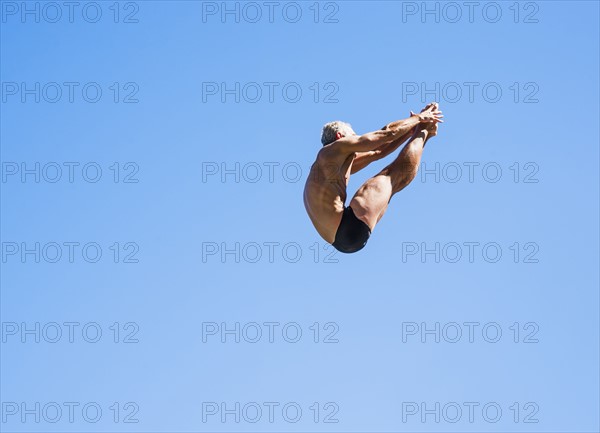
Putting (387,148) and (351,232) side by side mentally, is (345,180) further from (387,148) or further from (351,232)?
(387,148)

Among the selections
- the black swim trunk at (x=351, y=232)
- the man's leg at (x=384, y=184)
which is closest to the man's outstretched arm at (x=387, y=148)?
the man's leg at (x=384, y=184)

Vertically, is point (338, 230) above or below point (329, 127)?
below

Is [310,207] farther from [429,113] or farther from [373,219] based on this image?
[429,113]

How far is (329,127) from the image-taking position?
52.1 feet

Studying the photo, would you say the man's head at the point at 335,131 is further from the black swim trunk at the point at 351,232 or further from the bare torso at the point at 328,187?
the black swim trunk at the point at 351,232

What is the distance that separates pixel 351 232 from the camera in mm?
15664

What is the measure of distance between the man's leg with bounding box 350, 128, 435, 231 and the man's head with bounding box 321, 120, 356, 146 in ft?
2.43

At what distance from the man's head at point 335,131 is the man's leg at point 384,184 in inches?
29.2

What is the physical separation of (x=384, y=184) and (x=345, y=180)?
61 cm

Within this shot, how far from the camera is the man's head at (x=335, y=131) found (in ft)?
51.8

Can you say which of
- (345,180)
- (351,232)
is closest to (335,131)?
(345,180)

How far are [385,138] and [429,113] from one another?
0.96 meters

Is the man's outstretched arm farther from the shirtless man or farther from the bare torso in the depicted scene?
the bare torso

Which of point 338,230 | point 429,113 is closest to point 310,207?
point 338,230
